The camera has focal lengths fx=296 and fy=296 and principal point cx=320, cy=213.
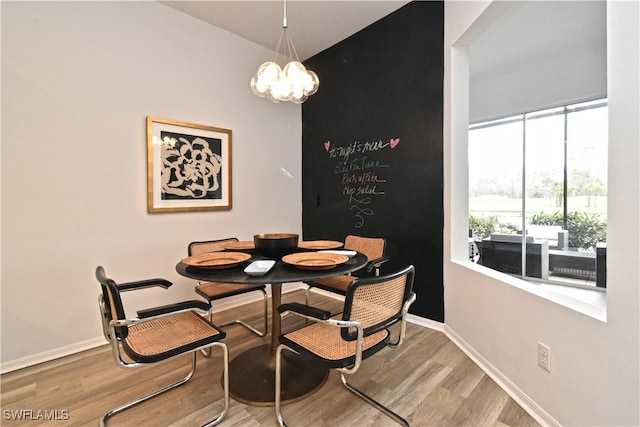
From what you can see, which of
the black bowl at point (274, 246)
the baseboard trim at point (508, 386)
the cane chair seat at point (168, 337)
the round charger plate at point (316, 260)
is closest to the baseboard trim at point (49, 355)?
the cane chair seat at point (168, 337)

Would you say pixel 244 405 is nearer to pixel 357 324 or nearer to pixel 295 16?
pixel 357 324

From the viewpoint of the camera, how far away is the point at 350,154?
134 inches

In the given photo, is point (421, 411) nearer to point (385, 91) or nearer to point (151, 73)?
point (385, 91)

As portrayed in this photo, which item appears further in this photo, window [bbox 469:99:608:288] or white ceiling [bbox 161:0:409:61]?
window [bbox 469:99:608:288]

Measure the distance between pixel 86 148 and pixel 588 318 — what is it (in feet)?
11.1

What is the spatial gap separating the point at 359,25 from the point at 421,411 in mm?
3456

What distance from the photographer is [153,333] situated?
1.63 m

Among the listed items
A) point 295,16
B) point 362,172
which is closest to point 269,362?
point 362,172

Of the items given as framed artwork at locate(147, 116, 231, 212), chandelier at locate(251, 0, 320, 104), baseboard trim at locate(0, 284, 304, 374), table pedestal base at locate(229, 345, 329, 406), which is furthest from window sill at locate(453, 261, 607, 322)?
baseboard trim at locate(0, 284, 304, 374)

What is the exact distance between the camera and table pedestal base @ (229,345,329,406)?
1.76m

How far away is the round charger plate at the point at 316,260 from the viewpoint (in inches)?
63.7

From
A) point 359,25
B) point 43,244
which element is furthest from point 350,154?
point 43,244

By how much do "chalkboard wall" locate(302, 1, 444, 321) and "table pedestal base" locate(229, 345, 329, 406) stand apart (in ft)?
4.41

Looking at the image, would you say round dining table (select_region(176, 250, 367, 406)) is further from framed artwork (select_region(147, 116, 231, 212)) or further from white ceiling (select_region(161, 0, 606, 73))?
white ceiling (select_region(161, 0, 606, 73))
